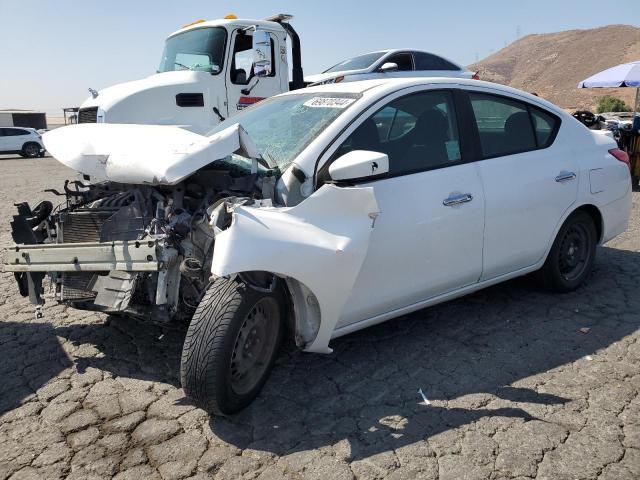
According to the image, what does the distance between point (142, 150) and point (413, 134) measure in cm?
169

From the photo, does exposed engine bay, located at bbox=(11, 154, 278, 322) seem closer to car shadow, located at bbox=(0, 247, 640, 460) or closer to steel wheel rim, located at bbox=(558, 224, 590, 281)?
car shadow, located at bbox=(0, 247, 640, 460)

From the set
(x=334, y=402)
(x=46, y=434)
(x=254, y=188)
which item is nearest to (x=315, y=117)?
(x=254, y=188)

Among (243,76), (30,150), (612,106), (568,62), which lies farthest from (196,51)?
(568,62)

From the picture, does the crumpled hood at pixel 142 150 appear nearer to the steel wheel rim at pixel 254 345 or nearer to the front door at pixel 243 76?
the steel wheel rim at pixel 254 345

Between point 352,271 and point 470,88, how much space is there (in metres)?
1.83

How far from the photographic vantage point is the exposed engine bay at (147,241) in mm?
2930

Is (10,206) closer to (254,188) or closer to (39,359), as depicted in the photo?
(39,359)

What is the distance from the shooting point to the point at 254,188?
3.11 meters

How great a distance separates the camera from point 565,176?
13.9 ft

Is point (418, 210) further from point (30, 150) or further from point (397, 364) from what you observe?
point (30, 150)

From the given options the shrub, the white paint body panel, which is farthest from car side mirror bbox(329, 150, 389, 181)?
the shrub

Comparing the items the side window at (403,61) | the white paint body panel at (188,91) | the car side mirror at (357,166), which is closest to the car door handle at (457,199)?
the car side mirror at (357,166)

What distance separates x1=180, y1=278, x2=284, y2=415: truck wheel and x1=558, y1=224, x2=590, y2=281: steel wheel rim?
269 centimetres

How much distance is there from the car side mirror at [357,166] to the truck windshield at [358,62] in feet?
27.9
